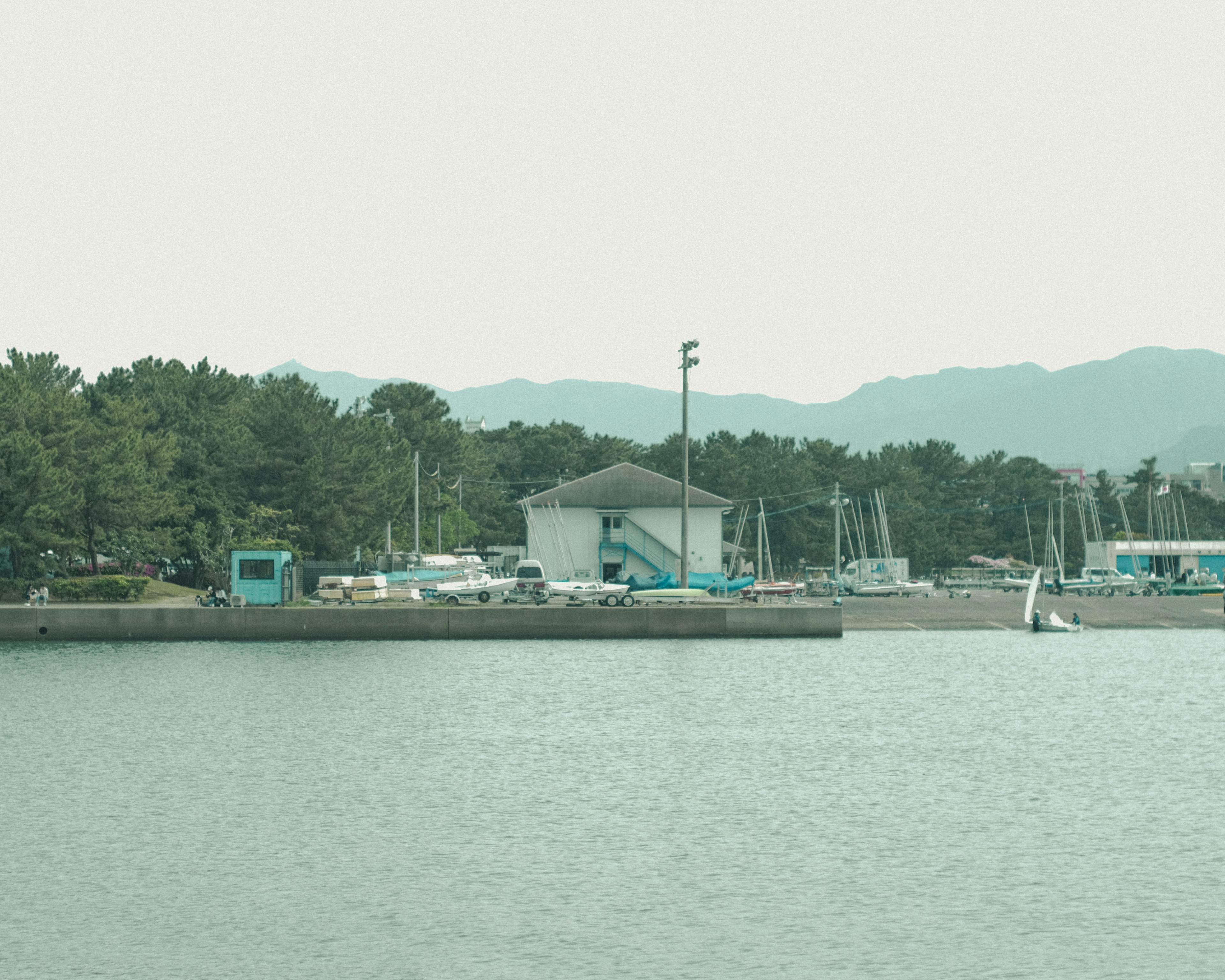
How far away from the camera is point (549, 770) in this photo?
3606 centimetres

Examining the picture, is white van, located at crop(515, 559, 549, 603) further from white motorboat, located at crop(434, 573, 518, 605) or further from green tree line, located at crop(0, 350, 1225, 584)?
green tree line, located at crop(0, 350, 1225, 584)

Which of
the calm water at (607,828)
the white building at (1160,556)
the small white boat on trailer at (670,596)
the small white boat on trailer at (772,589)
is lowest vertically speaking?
the calm water at (607,828)

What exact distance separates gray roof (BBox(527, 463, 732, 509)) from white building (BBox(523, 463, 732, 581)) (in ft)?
0.22

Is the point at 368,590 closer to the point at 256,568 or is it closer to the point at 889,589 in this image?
the point at 256,568

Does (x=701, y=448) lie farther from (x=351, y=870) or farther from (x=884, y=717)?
(x=351, y=870)

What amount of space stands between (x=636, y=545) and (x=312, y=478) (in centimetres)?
2758

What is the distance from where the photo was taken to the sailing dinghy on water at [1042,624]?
8494 cm

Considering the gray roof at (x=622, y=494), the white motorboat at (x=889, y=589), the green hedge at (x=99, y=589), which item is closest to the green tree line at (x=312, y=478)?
the green hedge at (x=99, y=589)

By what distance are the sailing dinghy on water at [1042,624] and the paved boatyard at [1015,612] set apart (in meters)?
1.20

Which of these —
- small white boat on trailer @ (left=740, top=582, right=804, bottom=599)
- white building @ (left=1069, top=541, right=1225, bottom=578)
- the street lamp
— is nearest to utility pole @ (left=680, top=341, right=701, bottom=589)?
the street lamp

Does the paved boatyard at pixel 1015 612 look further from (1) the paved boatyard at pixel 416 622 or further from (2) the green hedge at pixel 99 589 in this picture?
(2) the green hedge at pixel 99 589

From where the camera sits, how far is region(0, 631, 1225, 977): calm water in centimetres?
2070

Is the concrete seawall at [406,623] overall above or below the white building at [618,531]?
below

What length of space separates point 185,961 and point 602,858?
873 cm
